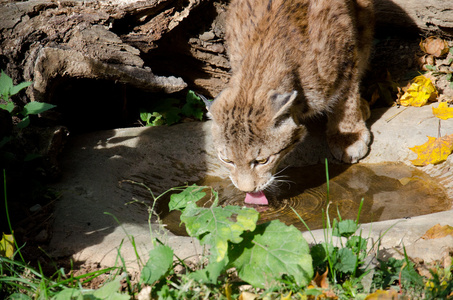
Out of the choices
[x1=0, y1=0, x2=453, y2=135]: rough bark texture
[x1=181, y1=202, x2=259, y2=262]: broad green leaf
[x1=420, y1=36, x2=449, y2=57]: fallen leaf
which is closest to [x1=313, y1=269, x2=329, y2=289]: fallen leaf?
[x1=181, y1=202, x2=259, y2=262]: broad green leaf

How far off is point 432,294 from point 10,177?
9.63 ft

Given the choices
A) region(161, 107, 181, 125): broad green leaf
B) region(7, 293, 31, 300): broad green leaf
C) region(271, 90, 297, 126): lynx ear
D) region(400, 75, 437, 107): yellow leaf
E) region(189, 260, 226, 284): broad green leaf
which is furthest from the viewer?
region(161, 107, 181, 125): broad green leaf

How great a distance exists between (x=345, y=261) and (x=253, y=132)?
149cm

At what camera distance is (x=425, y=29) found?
5.43m

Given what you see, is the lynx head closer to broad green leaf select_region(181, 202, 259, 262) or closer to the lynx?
the lynx

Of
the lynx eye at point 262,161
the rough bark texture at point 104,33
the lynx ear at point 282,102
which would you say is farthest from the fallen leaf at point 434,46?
the lynx eye at point 262,161

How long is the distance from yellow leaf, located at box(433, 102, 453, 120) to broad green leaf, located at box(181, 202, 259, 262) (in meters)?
3.05

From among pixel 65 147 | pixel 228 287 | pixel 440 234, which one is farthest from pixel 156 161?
pixel 440 234

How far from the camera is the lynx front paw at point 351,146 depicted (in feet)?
15.4

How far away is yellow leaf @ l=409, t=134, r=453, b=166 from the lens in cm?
427

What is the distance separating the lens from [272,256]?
241 centimetres

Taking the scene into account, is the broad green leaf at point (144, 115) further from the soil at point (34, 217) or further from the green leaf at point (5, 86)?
the green leaf at point (5, 86)

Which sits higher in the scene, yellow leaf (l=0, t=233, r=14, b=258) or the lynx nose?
yellow leaf (l=0, t=233, r=14, b=258)

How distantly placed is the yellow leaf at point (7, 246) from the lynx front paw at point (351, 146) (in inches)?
126
